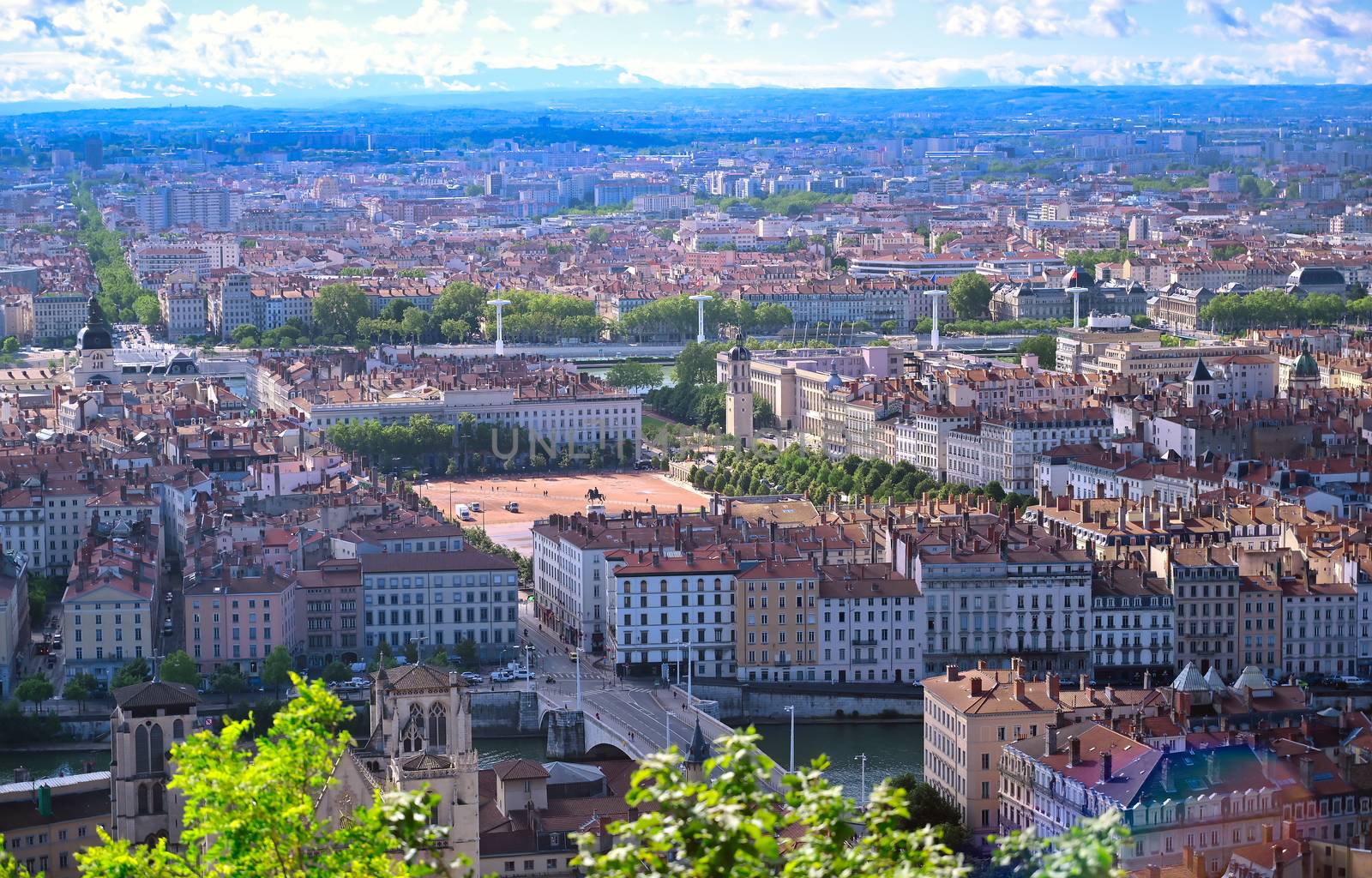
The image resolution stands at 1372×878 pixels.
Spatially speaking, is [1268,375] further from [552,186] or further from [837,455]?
[552,186]

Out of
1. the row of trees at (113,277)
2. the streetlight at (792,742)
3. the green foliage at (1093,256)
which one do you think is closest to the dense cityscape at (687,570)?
the streetlight at (792,742)

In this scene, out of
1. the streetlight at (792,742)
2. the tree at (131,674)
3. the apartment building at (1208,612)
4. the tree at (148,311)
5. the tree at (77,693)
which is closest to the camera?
the streetlight at (792,742)

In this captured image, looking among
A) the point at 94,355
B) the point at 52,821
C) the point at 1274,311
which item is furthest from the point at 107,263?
the point at 52,821

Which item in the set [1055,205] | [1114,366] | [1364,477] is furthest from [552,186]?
[1364,477]

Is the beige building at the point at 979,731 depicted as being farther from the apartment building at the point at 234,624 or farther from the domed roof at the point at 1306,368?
the domed roof at the point at 1306,368

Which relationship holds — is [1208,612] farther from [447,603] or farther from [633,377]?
[633,377]
